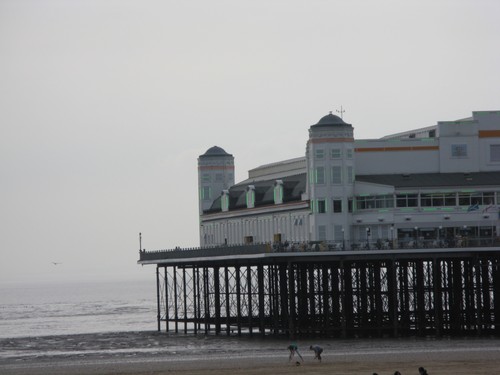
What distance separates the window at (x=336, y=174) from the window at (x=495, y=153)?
901 cm

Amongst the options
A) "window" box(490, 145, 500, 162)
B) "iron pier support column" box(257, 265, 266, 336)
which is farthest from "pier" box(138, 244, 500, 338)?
"window" box(490, 145, 500, 162)

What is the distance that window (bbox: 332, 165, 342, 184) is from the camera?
299ft

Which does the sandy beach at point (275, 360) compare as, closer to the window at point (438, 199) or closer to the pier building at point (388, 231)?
the pier building at point (388, 231)

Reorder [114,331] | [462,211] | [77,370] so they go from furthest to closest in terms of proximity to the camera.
Result: 1. [114,331]
2. [462,211]
3. [77,370]

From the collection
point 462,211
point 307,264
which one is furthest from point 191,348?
point 462,211

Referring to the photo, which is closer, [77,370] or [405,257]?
[77,370]

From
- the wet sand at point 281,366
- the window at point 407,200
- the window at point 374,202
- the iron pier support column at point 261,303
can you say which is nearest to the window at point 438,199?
the window at point 407,200

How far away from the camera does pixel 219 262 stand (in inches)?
3861

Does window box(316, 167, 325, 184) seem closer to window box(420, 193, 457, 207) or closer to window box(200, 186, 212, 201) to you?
window box(420, 193, 457, 207)

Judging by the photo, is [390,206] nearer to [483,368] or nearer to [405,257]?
[405,257]

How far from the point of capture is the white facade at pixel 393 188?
88875 millimetres

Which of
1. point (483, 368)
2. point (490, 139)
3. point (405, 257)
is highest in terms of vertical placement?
point (490, 139)

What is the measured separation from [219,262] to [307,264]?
25.9 ft

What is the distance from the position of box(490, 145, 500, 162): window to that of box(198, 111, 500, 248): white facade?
57 mm
